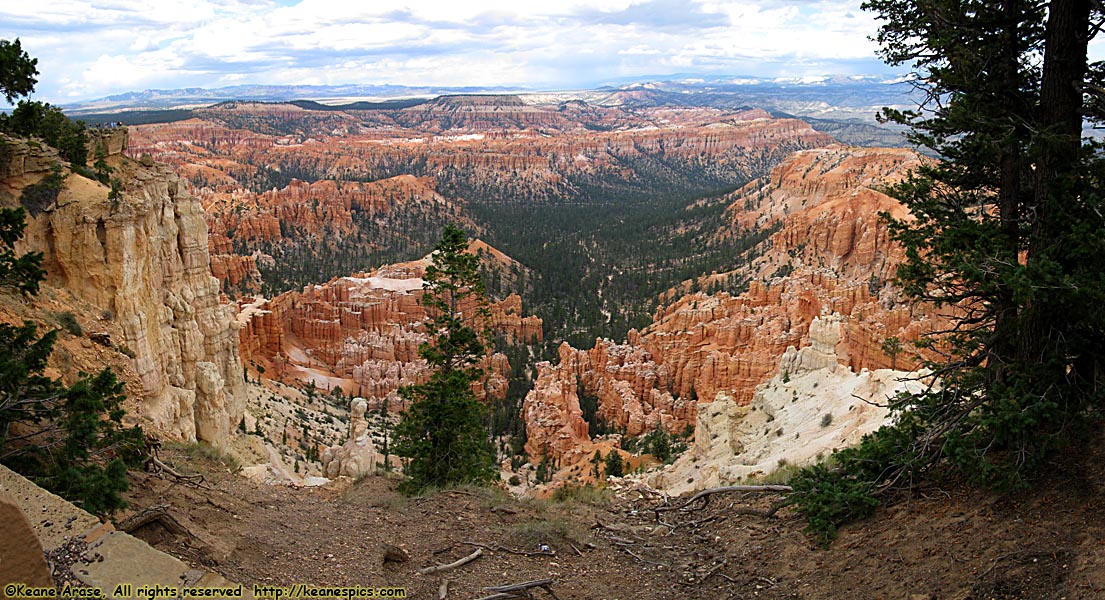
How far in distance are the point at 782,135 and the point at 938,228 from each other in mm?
172296

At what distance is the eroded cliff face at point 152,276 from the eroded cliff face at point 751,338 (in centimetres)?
1476

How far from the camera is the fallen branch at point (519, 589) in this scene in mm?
6577

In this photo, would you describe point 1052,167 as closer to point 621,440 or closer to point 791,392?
point 791,392

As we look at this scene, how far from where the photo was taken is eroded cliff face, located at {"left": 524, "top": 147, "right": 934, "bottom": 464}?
97.0 feet

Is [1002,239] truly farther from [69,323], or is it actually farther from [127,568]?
[69,323]

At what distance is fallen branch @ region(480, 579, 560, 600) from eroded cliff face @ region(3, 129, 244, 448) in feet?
25.2

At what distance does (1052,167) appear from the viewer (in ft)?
21.3

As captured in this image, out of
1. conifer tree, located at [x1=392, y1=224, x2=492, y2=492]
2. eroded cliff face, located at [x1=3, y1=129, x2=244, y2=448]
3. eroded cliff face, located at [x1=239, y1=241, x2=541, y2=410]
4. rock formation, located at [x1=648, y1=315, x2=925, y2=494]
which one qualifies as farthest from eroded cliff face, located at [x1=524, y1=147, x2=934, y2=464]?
eroded cliff face, located at [x1=3, y1=129, x2=244, y2=448]

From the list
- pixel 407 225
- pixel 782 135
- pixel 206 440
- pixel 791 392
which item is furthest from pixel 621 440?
pixel 782 135

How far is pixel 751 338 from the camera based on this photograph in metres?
35.4

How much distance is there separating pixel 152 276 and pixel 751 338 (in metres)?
27.4

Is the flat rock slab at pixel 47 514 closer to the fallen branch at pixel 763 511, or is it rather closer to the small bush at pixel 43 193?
the fallen branch at pixel 763 511

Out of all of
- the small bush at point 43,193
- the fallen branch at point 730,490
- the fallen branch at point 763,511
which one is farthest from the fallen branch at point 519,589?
the small bush at point 43,193

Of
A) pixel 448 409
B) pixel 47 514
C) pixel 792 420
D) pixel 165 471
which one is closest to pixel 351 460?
pixel 448 409
